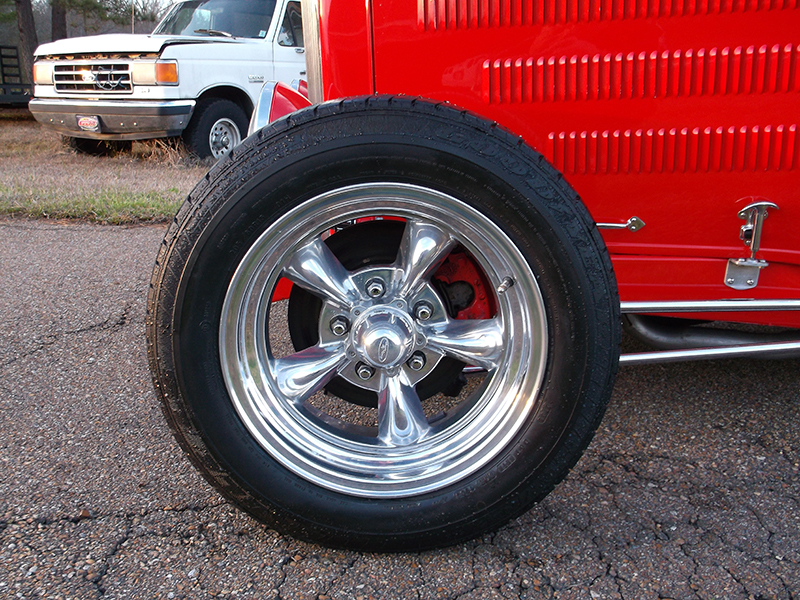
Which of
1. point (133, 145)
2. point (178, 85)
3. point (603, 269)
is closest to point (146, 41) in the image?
point (178, 85)

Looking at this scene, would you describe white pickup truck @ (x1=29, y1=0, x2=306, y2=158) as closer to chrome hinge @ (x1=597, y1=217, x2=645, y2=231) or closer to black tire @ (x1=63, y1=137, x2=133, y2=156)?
black tire @ (x1=63, y1=137, x2=133, y2=156)

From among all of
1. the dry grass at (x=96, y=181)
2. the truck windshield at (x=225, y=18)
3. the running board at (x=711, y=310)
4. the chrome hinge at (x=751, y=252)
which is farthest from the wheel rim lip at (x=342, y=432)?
the truck windshield at (x=225, y=18)

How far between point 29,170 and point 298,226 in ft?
25.1

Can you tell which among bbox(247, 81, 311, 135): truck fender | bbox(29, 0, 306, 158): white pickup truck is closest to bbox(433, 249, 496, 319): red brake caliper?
bbox(247, 81, 311, 135): truck fender

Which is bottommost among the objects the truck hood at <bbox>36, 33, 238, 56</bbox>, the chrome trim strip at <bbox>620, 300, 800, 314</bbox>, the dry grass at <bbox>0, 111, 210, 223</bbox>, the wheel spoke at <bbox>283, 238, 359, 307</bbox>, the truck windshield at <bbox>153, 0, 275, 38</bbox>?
the dry grass at <bbox>0, 111, 210, 223</bbox>

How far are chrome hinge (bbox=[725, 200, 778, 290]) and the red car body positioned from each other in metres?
0.02

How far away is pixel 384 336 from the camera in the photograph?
186 cm

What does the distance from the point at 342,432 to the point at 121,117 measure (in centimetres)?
744

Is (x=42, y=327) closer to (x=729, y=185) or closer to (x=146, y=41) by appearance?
(x=729, y=185)

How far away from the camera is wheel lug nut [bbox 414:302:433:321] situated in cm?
200

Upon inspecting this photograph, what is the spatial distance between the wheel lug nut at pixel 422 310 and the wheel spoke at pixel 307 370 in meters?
→ 0.24

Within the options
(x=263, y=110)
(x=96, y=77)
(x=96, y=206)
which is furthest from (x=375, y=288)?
(x=96, y=77)

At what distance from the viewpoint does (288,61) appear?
8.81m

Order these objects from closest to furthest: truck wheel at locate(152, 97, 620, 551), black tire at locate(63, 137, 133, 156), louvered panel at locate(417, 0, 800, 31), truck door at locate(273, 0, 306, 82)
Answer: truck wheel at locate(152, 97, 620, 551) → louvered panel at locate(417, 0, 800, 31) → truck door at locate(273, 0, 306, 82) → black tire at locate(63, 137, 133, 156)
